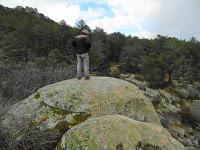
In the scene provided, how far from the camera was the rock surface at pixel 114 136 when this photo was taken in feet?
30.4

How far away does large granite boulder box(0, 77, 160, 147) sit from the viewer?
410 inches

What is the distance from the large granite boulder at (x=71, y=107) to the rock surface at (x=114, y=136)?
0.68 meters

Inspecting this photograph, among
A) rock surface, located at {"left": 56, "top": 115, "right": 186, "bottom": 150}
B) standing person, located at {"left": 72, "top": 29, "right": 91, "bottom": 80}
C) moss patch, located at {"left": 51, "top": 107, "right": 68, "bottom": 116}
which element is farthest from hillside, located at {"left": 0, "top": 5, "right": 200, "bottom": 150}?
rock surface, located at {"left": 56, "top": 115, "right": 186, "bottom": 150}

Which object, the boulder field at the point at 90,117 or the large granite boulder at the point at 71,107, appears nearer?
the boulder field at the point at 90,117

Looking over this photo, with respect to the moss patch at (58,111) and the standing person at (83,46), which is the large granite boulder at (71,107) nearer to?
the moss patch at (58,111)

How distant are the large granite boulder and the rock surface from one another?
0.68 m

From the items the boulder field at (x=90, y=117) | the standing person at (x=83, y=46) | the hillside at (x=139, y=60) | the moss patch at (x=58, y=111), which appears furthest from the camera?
the hillside at (x=139, y=60)

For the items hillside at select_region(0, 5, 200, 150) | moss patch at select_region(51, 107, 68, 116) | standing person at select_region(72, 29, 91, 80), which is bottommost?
hillside at select_region(0, 5, 200, 150)

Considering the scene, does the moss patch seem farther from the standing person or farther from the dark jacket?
the dark jacket

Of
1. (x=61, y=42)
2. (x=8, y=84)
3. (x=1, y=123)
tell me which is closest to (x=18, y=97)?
(x=8, y=84)

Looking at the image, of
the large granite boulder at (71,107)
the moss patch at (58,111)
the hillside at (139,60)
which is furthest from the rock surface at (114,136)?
the hillside at (139,60)

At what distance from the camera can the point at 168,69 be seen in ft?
285

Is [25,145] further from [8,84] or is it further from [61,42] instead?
[61,42]

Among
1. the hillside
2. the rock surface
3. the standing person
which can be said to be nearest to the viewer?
the rock surface
